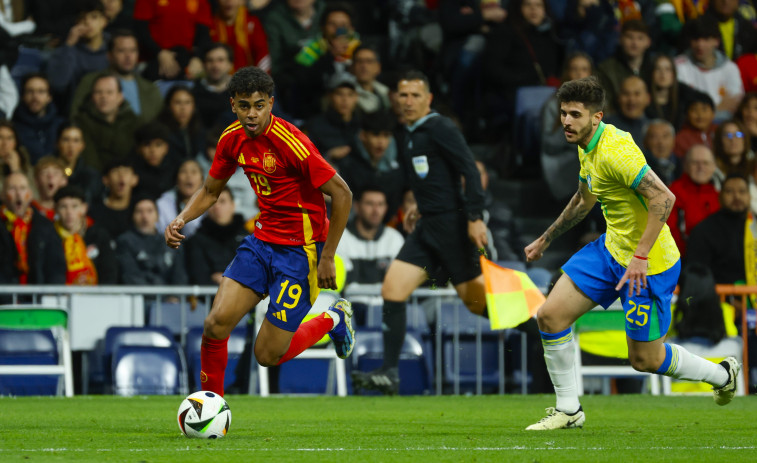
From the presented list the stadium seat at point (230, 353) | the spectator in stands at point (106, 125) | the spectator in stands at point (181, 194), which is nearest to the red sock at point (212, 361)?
the stadium seat at point (230, 353)

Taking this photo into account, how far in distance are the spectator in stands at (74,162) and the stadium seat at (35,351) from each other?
1.83 m

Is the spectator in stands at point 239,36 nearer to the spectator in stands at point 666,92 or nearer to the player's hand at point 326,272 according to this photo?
the spectator in stands at point 666,92

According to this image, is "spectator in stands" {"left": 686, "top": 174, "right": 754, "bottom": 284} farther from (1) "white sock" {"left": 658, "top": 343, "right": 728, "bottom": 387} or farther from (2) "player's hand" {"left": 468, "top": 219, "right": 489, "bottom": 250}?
(1) "white sock" {"left": 658, "top": 343, "right": 728, "bottom": 387}

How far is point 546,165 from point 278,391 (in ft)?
13.7

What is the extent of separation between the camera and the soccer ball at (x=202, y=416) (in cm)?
709

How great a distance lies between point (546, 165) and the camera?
14484 mm

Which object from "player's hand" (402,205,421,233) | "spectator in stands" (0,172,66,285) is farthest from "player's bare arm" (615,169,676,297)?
"spectator in stands" (0,172,66,285)

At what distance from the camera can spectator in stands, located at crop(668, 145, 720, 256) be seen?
13938 mm

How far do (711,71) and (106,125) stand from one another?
7.58 meters

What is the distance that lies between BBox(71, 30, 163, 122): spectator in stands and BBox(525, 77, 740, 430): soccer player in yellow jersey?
737cm

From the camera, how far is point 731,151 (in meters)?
14.7

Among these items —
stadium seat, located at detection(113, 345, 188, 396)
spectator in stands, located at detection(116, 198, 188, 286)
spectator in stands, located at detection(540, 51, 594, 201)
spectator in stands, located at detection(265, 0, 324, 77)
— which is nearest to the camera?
stadium seat, located at detection(113, 345, 188, 396)

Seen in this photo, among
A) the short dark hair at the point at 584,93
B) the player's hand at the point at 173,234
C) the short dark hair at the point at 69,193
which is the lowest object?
the player's hand at the point at 173,234

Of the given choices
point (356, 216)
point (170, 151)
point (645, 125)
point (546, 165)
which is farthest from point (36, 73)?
point (645, 125)
